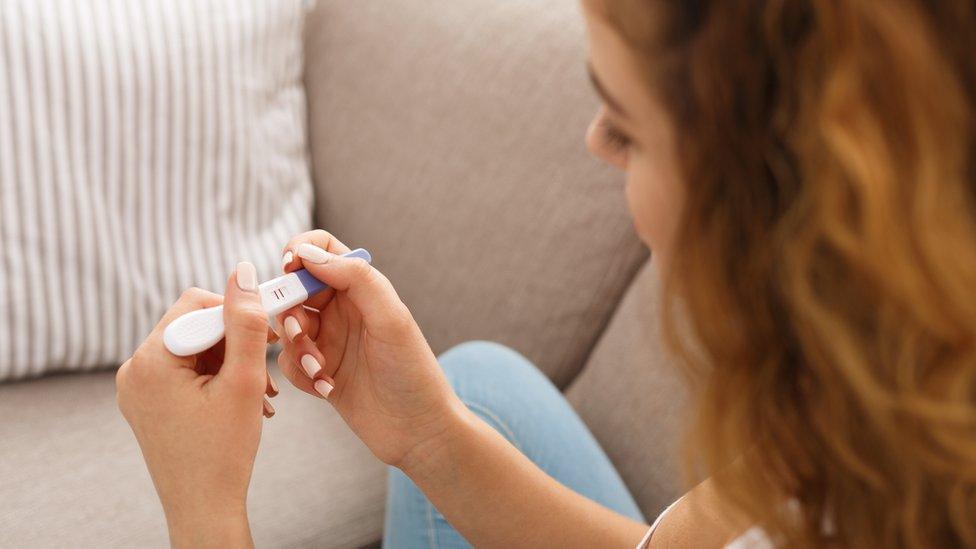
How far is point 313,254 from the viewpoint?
78cm

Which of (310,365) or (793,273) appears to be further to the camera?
(310,365)

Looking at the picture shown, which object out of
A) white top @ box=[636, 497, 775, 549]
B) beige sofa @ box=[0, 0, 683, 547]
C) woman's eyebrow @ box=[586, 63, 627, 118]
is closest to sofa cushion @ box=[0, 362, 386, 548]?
beige sofa @ box=[0, 0, 683, 547]

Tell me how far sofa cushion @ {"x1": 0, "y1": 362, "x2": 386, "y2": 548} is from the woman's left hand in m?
0.33

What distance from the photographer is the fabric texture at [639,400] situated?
3.33 feet

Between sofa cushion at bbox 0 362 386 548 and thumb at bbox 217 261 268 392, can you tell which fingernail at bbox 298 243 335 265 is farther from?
sofa cushion at bbox 0 362 386 548

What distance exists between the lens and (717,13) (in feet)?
1.54

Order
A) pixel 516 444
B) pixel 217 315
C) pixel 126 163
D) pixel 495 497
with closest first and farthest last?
pixel 217 315 → pixel 495 497 → pixel 516 444 → pixel 126 163

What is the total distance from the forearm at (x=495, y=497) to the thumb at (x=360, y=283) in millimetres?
115

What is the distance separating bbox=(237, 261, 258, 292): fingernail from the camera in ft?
2.32

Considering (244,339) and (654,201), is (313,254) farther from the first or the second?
(654,201)

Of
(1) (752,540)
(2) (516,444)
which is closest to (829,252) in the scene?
(1) (752,540)

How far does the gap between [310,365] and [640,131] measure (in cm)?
37

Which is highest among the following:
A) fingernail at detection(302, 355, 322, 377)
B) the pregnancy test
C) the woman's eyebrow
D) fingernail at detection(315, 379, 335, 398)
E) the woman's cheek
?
the woman's eyebrow

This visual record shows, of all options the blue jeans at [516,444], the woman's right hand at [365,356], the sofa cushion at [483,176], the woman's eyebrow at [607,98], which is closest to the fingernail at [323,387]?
the woman's right hand at [365,356]
